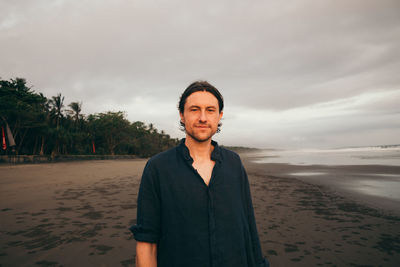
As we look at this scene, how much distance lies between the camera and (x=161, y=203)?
132 cm

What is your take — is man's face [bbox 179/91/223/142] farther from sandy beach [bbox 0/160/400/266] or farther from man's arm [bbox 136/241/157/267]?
sandy beach [bbox 0/160/400/266]

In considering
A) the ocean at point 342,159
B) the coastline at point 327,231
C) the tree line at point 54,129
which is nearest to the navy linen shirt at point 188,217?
the coastline at point 327,231

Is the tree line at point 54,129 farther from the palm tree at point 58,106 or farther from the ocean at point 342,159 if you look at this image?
the ocean at point 342,159

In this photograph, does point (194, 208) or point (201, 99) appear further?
point (201, 99)

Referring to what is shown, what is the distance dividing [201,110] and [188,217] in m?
0.73

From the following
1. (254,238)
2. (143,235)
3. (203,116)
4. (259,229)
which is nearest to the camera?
(143,235)

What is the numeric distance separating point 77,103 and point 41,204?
129 feet

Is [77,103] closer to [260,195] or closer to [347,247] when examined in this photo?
[260,195]

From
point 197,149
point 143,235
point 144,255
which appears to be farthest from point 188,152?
point 144,255

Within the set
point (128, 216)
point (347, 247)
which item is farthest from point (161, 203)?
point (128, 216)

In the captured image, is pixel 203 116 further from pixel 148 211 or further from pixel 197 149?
pixel 148 211

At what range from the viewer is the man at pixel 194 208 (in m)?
1.24

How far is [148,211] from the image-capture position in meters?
1.26

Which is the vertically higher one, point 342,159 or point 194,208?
point 194,208
